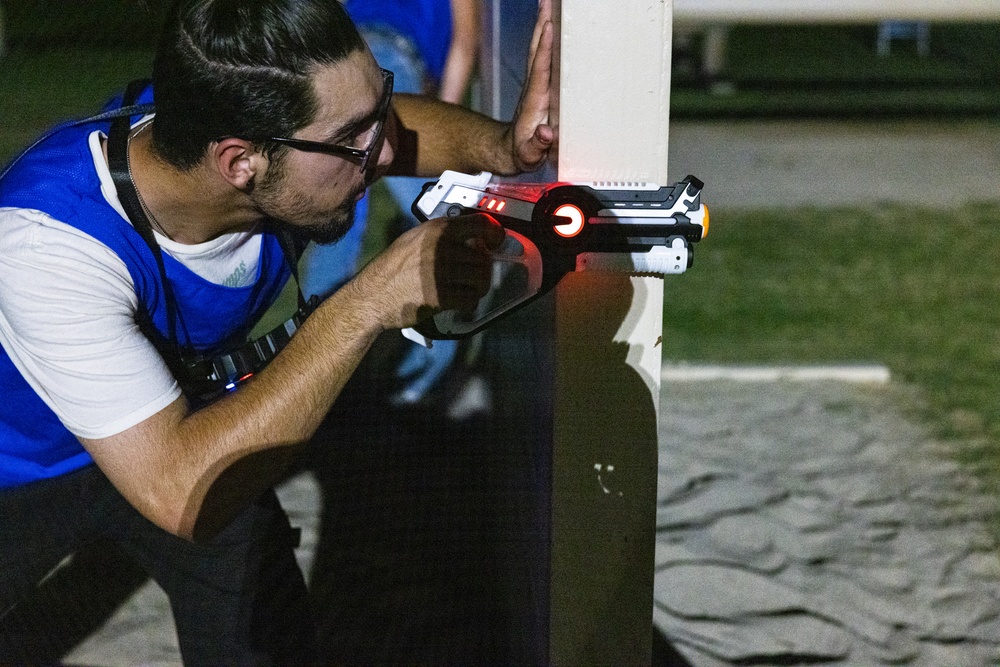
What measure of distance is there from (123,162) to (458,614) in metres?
1.37

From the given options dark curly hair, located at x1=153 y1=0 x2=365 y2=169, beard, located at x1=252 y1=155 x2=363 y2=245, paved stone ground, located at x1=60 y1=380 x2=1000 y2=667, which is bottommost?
paved stone ground, located at x1=60 y1=380 x2=1000 y2=667

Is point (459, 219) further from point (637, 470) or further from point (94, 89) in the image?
point (94, 89)

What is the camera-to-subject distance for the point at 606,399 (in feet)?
4.77

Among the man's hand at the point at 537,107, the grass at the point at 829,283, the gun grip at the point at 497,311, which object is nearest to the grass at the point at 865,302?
the grass at the point at 829,283

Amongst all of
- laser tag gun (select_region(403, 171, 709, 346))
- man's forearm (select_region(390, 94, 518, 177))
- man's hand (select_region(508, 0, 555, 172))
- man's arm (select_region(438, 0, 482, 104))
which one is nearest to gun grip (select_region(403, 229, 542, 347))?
laser tag gun (select_region(403, 171, 709, 346))

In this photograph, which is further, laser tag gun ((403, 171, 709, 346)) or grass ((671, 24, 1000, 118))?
grass ((671, 24, 1000, 118))

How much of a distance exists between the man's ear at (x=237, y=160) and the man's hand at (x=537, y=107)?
436 mm

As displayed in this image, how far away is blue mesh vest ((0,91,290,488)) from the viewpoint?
1.41 meters

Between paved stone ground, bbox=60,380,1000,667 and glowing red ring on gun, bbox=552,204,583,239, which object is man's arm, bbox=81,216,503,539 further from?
paved stone ground, bbox=60,380,1000,667

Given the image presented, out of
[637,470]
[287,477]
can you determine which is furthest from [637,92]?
[287,477]

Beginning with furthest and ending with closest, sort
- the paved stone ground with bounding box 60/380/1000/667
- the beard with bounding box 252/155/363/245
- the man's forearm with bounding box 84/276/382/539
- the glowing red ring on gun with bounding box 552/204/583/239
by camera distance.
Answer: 1. the paved stone ground with bounding box 60/380/1000/667
2. the beard with bounding box 252/155/363/245
3. the man's forearm with bounding box 84/276/382/539
4. the glowing red ring on gun with bounding box 552/204/583/239

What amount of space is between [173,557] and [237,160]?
2.28ft

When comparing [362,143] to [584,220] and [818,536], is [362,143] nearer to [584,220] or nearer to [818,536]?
[584,220]

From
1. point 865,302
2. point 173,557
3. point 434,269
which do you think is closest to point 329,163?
point 434,269
